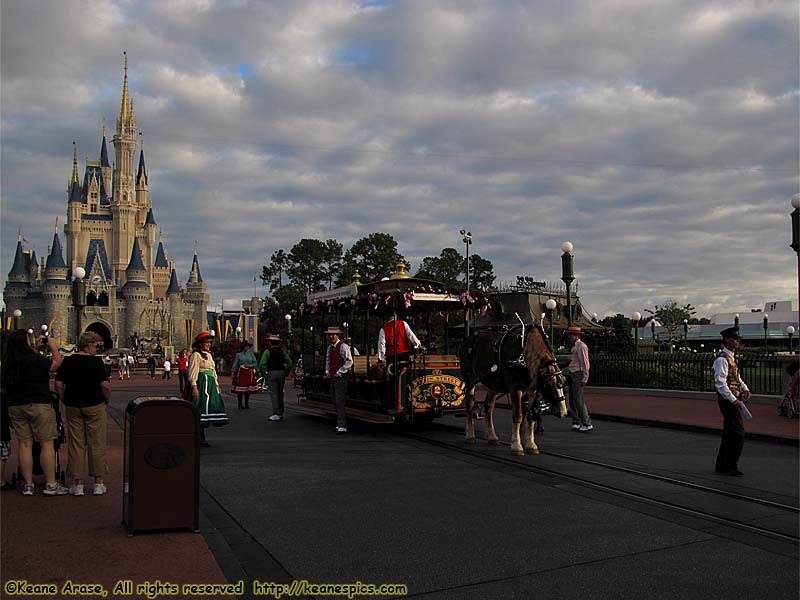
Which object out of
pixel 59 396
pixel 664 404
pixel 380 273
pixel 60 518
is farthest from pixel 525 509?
pixel 380 273

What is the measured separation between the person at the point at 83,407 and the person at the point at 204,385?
387 cm

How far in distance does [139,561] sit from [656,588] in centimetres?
375

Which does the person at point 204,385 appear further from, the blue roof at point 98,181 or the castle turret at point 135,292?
the blue roof at point 98,181

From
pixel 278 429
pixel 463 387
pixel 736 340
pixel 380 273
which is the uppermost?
pixel 380 273

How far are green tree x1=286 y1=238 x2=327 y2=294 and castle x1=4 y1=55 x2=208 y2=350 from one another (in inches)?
1938

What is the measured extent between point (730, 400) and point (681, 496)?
5.43 feet

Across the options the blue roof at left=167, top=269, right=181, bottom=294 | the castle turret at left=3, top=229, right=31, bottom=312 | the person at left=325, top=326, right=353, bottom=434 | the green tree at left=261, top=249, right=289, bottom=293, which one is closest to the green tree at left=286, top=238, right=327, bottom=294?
the green tree at left=261, top=249, right=289, bottom=293

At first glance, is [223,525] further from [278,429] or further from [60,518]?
[278,429]

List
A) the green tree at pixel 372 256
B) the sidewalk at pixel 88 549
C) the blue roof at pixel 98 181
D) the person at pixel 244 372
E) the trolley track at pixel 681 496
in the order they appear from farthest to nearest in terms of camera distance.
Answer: the blue roof at pixel 98 181 → the green tree at pixel 372 256 → the person at pixel 244 372 → the trolley track at pixel 681 496 → the sidewalk at pixel 88 549

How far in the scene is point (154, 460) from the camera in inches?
247

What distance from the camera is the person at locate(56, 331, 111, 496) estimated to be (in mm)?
7590

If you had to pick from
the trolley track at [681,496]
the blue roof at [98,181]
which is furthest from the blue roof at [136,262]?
the trolley track at [681,496]

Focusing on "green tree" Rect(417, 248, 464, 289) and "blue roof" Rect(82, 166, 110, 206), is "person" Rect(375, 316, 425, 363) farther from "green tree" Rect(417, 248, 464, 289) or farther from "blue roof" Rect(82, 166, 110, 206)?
"blue roof" Rect(82, 166, 110, 206)

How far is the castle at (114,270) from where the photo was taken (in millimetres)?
120000
